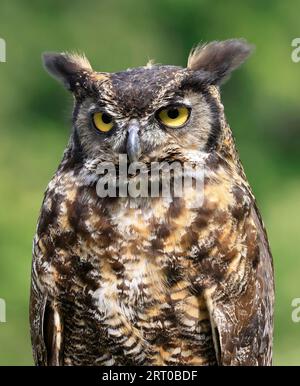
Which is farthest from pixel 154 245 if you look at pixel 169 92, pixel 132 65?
pixel 132 65

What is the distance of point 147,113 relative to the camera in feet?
9.75

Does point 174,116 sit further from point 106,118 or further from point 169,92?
point 106,118

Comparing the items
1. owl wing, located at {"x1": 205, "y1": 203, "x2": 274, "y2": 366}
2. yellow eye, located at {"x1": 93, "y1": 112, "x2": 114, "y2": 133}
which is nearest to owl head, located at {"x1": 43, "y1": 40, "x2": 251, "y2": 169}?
yellow eye, located at {"x1": 93, "y1": 112, "x2": 114, "y2": 133}

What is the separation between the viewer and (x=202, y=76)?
309cm

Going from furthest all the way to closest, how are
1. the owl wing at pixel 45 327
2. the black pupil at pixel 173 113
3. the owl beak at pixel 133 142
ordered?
1. the owl wing at pixel 45 327
2. the black pupil at pixel 173 113
3. the owl beak at pixel 133 142

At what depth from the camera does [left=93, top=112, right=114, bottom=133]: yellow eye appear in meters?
3.00

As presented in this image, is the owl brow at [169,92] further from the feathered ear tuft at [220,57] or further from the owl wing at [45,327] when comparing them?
the owl wing at [45,327]

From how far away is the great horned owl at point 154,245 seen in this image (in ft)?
9.96

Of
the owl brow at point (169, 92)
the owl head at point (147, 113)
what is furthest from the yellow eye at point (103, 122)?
the owl brow at point (169, 92)

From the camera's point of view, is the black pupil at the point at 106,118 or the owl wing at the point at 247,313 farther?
the owl wing at the point at 247,313

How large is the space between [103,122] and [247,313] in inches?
28.8

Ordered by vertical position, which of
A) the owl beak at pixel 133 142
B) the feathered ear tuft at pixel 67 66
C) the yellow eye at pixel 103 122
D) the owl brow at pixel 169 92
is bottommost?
the owl beak at pixel 133 142

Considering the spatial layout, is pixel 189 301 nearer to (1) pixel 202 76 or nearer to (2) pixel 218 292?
(2) pixel 218 292

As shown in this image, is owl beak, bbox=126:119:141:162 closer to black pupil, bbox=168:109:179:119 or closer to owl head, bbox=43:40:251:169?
owl head, bbox=43:40:251:169
